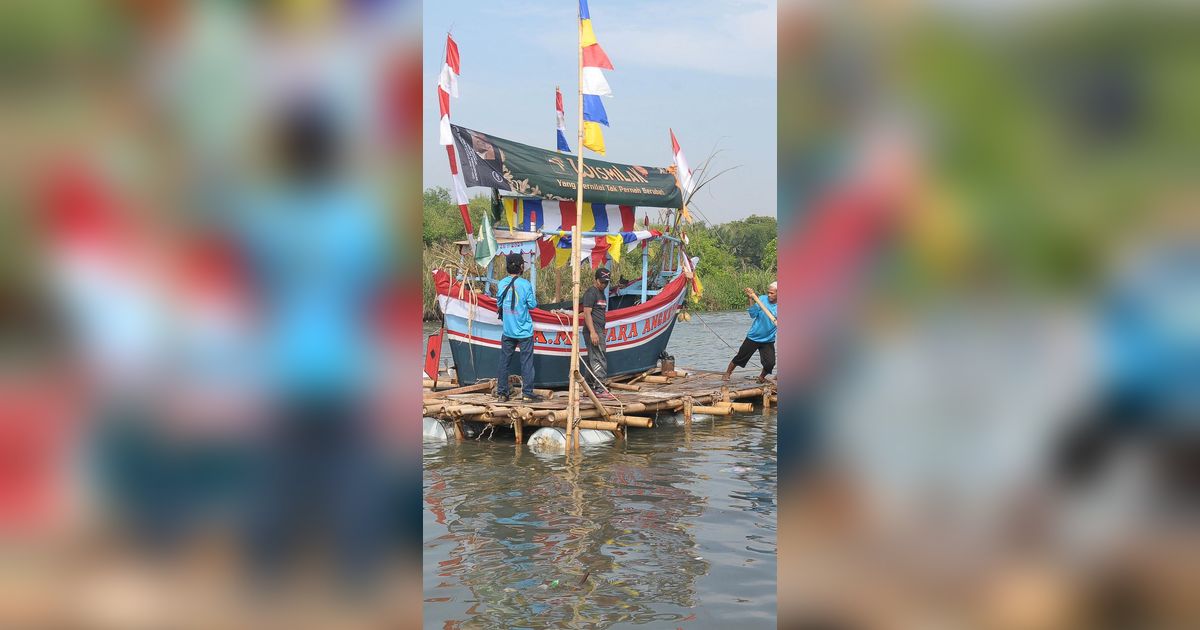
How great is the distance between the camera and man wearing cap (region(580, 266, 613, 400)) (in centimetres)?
1234

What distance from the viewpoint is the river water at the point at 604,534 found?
18.4 feet

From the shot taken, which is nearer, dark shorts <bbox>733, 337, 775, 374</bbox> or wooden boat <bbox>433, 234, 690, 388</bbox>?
wooden boat <bbox>433, 234, 690, 388</bbox>

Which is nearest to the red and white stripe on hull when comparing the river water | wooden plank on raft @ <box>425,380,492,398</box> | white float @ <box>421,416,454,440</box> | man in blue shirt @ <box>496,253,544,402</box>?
man in blue shirt @ <box>496,253,544,402</box>

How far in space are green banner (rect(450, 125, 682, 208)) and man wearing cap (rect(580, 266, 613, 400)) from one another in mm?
1341

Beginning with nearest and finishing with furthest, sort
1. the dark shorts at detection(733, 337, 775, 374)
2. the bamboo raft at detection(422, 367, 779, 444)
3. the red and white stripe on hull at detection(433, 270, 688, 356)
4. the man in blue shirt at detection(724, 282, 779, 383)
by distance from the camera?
the bamboo raft at detection(422, 367, 779, 444)
the red and white stripe on hull at detection(433, 270, 688, 356)
the man in blue shirt at detection(724, 282, 779, 383)
the dark shorts at detection(733, 337, 775, 374)

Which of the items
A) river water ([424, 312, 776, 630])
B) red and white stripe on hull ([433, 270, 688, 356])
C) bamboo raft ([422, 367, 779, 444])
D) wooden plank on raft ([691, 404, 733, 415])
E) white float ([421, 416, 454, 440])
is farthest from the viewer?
wooden plank on raft ([691, 404, 733, 415])

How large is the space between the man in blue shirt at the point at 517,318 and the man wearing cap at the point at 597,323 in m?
1.26

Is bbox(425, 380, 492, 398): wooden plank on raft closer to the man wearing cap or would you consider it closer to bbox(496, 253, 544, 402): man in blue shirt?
bbox(496, 253, 544, 402): man in blue shirt

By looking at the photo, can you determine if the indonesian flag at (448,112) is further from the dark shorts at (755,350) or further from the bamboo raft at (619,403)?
the dark shorts at (755,350)

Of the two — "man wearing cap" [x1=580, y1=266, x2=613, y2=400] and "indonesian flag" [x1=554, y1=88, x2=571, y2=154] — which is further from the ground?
"indonesian flag" [x1=554, y1=88, x2=571, y2=154]

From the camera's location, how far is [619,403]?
36.6ft
